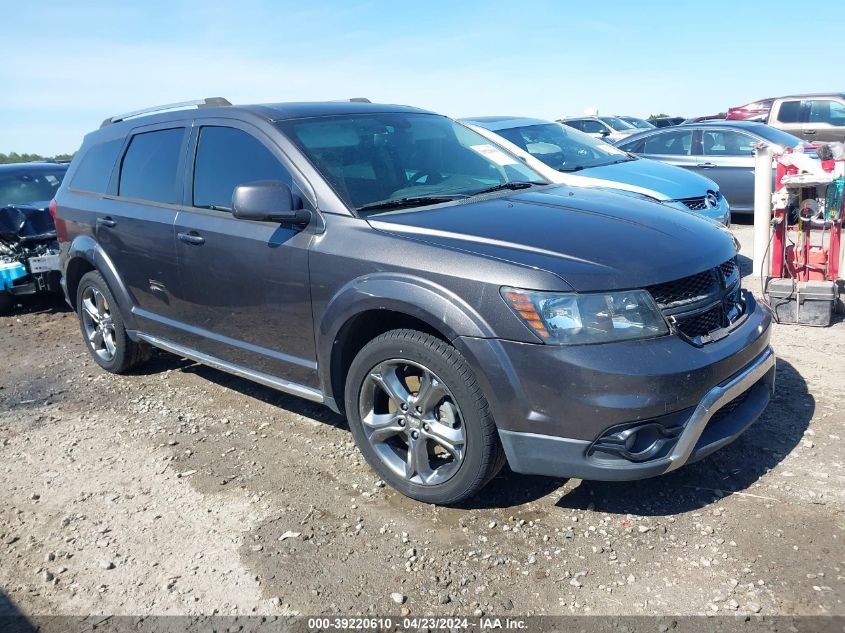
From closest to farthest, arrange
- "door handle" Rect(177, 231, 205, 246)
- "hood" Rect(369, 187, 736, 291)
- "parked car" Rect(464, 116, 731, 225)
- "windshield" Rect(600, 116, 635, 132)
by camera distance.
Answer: "hood" Rect(369, 187, 736, 291) < "door handle" Rect(177, 231, 205, 246) < "parked car" Rect(464, 116, 731, 225) < "windshield" Rect(600, 116, 635, 132)

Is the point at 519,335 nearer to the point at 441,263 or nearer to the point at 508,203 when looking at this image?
the point at 441,263

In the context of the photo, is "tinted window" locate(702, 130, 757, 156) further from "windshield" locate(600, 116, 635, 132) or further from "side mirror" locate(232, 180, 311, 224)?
"windshield" locate(600, 116, 635, 132)

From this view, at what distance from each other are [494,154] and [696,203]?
3738mm

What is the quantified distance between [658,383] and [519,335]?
0.56 meters

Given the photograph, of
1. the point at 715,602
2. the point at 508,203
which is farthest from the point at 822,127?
the point at 715,602

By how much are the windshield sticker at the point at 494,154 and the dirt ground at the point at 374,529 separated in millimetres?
1840

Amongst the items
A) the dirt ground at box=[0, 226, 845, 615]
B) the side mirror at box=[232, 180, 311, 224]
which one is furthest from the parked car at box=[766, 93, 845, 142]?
the side mirror at box=[232, 180, 311, 224]

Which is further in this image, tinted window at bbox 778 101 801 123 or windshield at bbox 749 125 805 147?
tinted window at bbox 778 101 801 123

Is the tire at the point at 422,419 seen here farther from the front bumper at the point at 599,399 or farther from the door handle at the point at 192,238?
the door handle at the point at 192,238

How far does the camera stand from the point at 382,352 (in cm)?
332

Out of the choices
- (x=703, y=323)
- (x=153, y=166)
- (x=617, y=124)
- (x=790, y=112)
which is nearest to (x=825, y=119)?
(x=790, y=112)

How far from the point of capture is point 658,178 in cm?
773

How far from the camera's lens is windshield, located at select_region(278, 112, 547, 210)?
12.3 feet

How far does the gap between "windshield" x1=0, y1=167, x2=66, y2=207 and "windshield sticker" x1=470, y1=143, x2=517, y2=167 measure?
19.6ft
